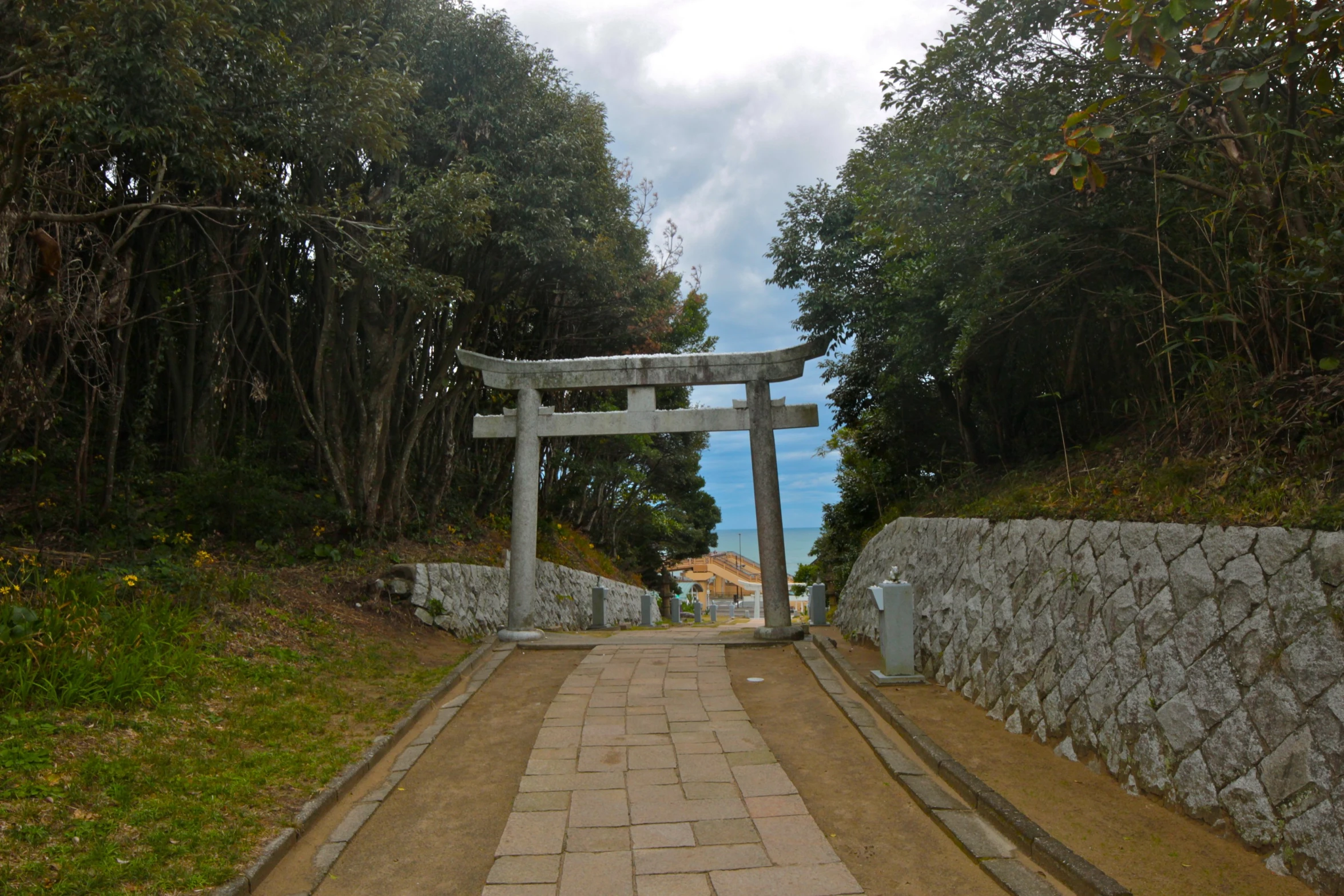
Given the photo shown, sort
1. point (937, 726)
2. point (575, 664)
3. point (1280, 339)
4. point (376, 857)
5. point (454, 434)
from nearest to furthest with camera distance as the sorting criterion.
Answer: point (376, 857), point (1280, 339), point (937, 726), point (575, 664), point (454, 434)

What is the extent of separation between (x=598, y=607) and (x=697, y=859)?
35.1 feet

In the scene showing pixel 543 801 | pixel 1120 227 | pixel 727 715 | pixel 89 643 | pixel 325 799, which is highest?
pixel 1120 227

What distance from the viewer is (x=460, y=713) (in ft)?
20.9

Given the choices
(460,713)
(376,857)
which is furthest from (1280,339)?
(460,713)

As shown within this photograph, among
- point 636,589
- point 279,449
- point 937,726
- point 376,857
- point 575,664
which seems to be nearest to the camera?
point 376,857

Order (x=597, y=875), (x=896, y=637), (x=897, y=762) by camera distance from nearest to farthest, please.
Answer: (x=597, y=875) < (x=897, y=762) < (x=896, y=637)

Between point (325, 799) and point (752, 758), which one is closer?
point (325, 799)

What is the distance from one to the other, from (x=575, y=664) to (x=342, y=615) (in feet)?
8.48

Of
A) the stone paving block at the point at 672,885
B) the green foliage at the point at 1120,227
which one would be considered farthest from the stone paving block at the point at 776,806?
the green foliage at the point at 1120,227

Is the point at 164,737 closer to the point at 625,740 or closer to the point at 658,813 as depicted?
the point at 625,740

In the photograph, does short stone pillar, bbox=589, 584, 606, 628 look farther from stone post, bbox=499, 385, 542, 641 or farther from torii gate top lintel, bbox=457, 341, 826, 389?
torii gate top lintel, bbox=457, 341, 826, 389

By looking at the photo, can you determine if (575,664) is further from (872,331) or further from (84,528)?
(872,331)

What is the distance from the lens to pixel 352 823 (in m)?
4.20

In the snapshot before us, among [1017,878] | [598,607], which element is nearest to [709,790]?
[1017,878]
